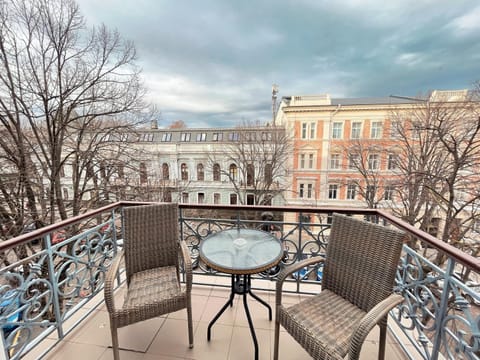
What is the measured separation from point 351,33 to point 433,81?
128 inches

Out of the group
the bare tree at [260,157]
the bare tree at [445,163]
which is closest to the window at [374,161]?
the bare tree at [445,163]

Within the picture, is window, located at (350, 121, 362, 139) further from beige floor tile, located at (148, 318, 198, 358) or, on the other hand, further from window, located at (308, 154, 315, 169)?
beige floor tile, located at (148, 318, 198, 358)

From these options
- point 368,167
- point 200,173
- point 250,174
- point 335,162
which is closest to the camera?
point 368,167

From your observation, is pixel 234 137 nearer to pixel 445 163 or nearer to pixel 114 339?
pixel 445 163

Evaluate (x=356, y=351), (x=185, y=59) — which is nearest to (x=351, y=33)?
(x=185, y=59)

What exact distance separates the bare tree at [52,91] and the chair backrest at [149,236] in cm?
464

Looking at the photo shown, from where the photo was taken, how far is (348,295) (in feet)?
4.28

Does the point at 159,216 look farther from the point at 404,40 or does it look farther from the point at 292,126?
the point at 292,126

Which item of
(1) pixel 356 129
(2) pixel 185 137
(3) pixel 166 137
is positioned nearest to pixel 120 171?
(2) pixel 185 137

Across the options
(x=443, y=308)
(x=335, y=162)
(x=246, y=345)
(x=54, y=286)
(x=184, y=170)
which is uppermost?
(x=335, y=162)

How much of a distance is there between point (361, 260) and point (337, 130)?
11.2 meters

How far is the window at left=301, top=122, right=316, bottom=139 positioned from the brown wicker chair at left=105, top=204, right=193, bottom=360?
1066 cm

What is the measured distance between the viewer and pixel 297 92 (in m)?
11.2

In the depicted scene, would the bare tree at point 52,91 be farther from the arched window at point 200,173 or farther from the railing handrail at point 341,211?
the arched window at point 200,173
